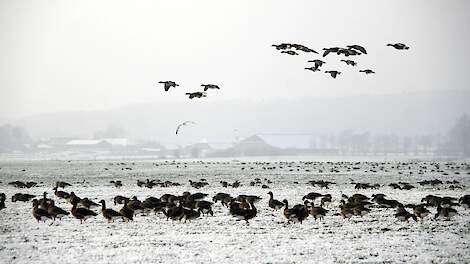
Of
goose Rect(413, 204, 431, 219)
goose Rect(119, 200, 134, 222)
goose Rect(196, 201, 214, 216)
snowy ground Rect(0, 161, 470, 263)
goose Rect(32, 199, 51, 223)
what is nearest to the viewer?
snowy ground Rect(0, 161, 470, 263)

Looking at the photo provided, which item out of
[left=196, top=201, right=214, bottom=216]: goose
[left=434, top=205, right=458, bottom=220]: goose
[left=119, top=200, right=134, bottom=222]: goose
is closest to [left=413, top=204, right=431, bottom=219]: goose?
[left=434, top=205, right=458, bottom=220]: goose

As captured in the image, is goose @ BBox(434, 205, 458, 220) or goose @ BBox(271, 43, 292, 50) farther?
goose @ BBox(271, 43, 292, 50)

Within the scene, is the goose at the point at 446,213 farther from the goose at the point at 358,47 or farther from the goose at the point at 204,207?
the goose at the point at 204,207

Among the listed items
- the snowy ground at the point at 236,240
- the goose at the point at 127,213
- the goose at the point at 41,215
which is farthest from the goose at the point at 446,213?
the goose at the point at 41,215

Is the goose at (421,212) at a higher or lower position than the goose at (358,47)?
lower

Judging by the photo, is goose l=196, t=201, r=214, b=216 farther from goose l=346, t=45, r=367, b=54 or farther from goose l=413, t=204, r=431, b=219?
goose l=346, t=45, r=367, b=54

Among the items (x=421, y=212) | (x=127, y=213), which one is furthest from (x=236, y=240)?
(x=421, y=212)

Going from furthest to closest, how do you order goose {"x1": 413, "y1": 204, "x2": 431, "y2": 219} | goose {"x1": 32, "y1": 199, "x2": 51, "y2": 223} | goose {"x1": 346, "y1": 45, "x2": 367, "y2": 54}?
goose {"x1": 346, "y1": 45, "x2": 367, "y2": 54}
goose {"x1": 32, "y1": 199, "x2": 51, "y2": 223}
goose {"x1": 413, "y1": 204, "x2": 431, "y2": 219}

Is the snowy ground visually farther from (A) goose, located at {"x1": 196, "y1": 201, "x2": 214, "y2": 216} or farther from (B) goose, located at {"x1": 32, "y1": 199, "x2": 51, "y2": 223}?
(A) goose, located at {"x1": 196, "y1": 201, "x2": 214, "y2": 216}

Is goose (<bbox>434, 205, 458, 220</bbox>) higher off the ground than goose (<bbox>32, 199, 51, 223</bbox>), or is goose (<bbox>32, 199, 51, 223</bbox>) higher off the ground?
goose (<bbox>434, 205, 458, 220</bbox>)

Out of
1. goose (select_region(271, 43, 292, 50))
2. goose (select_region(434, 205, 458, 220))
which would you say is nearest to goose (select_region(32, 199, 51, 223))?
goose (select_region(271, 43, 292, 50))

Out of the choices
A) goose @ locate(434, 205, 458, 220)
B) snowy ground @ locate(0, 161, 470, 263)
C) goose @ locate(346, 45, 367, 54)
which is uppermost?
goose @ locate(346, 45, 367, 54)

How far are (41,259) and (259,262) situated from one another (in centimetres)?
584

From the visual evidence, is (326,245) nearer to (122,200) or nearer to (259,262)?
(259,262)
